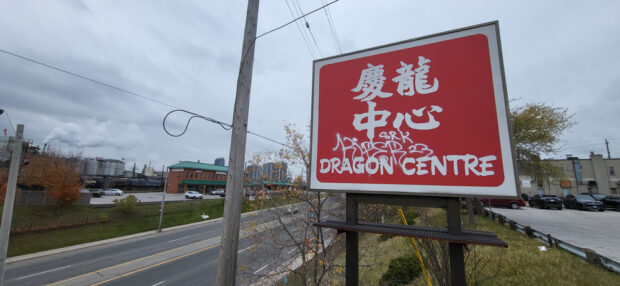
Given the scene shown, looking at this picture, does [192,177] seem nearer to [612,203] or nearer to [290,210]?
[290,210]

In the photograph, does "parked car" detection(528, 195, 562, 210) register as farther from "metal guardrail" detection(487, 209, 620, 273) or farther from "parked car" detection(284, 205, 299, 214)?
"parked car" detection(284, 205, 299, 214)

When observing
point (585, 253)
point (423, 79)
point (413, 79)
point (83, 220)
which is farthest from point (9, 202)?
point (83, 220)

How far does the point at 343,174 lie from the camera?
10.8 feet

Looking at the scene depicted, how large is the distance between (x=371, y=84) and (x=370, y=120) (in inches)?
22.2

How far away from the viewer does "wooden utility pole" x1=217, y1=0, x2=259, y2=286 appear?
3426 millimetres

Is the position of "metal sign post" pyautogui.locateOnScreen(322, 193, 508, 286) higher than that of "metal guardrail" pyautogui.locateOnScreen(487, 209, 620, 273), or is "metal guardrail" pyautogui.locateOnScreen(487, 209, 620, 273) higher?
"metal sign post" pyautogui.locateOnScreen(322, 193, 508, 286)

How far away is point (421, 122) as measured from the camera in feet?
9.43

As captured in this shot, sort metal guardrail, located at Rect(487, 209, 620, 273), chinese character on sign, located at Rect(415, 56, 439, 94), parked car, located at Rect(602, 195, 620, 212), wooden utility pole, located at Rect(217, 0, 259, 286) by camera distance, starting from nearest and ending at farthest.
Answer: chinese character on sign, located at Rect(415, 56, 439, 94) → wooden utility pole, located at Rect(217, 0, 259, 286) → metal guardrail, located at Rect(487, 209, 620, 273) → parked car, located at Rect(602, 195, 620, 212)

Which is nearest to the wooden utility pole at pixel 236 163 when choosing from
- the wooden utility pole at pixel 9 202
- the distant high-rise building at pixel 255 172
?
the distant high-rise building at pixel 255 172

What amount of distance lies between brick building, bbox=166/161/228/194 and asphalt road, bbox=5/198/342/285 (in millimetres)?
35455

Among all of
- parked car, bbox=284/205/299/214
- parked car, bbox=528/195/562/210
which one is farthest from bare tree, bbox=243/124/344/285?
parked car, bbox=528/195/562/210

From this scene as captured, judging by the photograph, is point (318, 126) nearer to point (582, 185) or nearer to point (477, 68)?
point (477, 68)

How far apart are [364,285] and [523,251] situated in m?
4.74

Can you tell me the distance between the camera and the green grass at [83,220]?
17.0m
